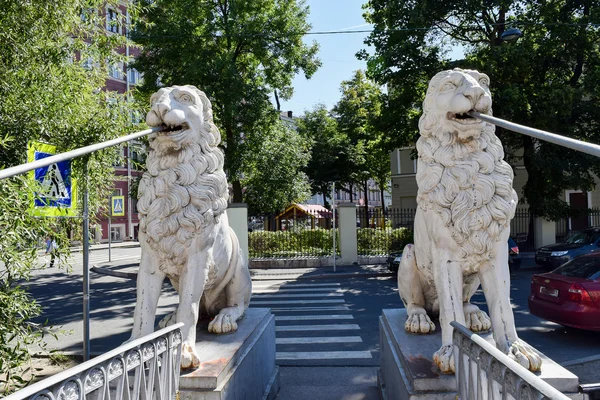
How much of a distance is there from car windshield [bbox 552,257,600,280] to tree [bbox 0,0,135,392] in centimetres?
652

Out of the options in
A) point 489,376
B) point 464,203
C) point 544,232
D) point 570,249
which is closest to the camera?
point 489,376

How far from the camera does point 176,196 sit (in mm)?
3008

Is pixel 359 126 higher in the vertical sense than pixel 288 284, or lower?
higher

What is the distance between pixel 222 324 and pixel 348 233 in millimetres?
11911

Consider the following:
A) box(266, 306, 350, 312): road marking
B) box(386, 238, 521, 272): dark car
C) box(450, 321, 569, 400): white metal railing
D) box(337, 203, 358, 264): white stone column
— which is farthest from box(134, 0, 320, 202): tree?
box(450, 321, 569, 400): white metal railing

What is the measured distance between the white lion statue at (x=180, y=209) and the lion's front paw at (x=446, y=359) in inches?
60.9

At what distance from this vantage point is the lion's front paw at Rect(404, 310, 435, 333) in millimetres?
3354

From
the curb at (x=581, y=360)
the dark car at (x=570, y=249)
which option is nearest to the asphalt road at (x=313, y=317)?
the curb at (x=581, y=360)

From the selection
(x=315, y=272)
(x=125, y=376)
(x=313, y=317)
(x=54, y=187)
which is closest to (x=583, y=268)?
(x=313, y=317)

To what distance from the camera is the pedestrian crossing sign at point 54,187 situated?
3.78 m

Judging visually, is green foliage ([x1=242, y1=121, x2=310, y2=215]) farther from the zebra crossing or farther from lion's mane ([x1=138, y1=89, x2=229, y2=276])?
lion's mane ([x1=138, y1=89, x2=229, y2=276])

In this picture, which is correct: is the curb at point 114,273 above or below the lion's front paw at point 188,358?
below

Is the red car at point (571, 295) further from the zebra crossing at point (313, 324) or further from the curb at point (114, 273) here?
the curb at point (114, 273)

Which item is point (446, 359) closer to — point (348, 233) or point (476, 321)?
point (476, 321)
